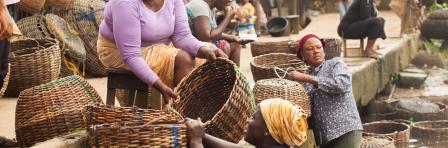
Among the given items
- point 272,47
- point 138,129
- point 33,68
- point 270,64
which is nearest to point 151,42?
point 138,129

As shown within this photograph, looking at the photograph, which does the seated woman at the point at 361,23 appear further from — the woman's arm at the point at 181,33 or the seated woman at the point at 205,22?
the woman's arm at the point at 181,33

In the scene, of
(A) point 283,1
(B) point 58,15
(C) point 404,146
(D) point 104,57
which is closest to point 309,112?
(D) point 104,57

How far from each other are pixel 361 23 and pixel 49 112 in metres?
6.44

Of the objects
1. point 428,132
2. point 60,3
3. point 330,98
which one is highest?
point 60,3

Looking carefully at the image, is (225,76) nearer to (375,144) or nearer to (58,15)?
(375,144)

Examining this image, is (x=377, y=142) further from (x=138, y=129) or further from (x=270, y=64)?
(x=138, y=129)

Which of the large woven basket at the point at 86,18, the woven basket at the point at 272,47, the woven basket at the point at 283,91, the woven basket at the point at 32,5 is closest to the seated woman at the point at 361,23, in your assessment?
the woven basket at the point at 272,47

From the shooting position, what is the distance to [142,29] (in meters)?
5.26

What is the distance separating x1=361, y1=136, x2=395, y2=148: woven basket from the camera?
8.09 m

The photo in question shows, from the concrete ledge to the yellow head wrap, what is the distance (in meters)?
6.11

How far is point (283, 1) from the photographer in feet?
55.1

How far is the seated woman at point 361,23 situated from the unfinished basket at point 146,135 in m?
6.87

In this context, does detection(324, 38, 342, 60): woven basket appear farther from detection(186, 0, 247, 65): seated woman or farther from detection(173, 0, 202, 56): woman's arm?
detection(173, 0, 202, 56): woman's arm

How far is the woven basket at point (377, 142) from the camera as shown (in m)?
8.09
